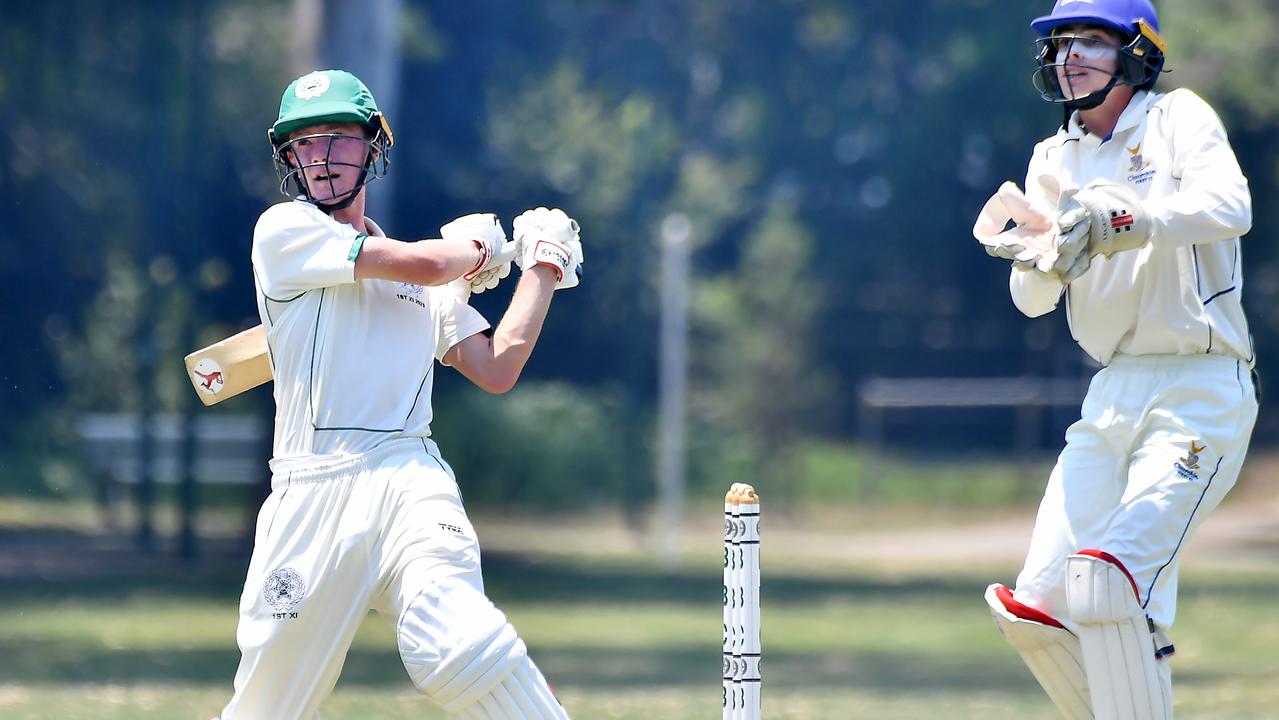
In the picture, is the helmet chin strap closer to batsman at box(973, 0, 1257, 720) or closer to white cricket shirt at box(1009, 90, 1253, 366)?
batsman at box(973, 0, 1257, 720)

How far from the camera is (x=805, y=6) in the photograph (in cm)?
1994

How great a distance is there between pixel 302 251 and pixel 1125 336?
204 centimetres

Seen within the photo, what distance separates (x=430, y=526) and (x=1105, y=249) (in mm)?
1662

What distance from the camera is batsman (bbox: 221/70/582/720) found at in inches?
169

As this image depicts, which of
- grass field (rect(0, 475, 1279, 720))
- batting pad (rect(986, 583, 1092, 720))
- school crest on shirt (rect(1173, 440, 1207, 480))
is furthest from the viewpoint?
grass field (rect(0, 475, 1279, 720))

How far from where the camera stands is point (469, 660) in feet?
13.8

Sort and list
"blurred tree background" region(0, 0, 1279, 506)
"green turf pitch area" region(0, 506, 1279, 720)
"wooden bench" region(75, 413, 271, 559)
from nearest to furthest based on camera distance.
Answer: "green turf pitch area" region(0, 506, 1279, 720)
"wooden bench" region(75, 413, 271, 559)
"blurred tree background" region(0, 0, 1279, 506)

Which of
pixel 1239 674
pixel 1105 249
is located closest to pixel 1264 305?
pixel 1239 674

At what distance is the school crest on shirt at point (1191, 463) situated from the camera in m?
4.82

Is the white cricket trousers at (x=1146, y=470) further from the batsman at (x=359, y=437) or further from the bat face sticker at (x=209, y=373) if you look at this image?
the bat face sticker at (x=209, y=373)

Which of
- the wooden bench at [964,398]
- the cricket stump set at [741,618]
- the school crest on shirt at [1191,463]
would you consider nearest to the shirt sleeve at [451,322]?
the cricket stump set at [741,618]

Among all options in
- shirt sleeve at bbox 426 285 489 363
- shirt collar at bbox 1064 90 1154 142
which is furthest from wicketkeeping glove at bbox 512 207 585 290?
shirt collar at bbox 1064 90 1154 142

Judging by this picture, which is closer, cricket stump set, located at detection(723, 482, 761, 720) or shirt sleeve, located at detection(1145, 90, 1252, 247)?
cricket stump set, located at detection(723, 482, 761, 720)

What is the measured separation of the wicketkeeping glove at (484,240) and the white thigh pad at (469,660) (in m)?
0.85
